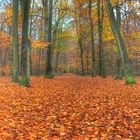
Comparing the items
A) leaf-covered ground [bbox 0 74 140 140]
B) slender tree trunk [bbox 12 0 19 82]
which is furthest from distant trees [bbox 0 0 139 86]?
leaf-covered ground [bbox 0 74 140 140]

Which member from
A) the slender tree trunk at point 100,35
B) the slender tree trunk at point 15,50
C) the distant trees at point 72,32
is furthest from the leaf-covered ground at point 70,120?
the slender tree trunk at point 100,35

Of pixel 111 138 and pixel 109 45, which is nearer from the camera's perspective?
pixel 111 138

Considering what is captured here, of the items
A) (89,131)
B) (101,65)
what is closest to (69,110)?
(89,131)

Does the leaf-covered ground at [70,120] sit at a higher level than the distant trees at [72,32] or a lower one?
lower

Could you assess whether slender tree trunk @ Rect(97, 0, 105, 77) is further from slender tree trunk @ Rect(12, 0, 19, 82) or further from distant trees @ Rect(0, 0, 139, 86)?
slender tree trunk @ Rect(12, 0, 19, 82)

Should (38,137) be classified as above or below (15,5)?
below

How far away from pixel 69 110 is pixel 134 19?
9924 millimetres

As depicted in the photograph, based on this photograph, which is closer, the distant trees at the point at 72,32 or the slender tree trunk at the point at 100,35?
the distant trees at the point at 72,32

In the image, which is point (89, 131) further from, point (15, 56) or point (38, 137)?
point (15, 56)

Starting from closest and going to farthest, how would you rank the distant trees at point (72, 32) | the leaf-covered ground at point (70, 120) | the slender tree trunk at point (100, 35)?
1. the leaf-covered ground at point (70, 120)
2. the distant trees at point (72, 32)
3. the slender tree trunk at point (100, 35)

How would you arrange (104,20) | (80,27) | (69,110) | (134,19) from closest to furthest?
(69,110) < (134,19) < (104,20) < (80,27)

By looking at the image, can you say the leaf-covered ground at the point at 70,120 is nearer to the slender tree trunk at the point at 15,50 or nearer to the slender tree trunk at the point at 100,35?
the slender tree trunk at the point at 15,50

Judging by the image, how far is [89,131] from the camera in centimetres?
600

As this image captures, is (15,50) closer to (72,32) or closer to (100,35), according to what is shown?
(100,35)
